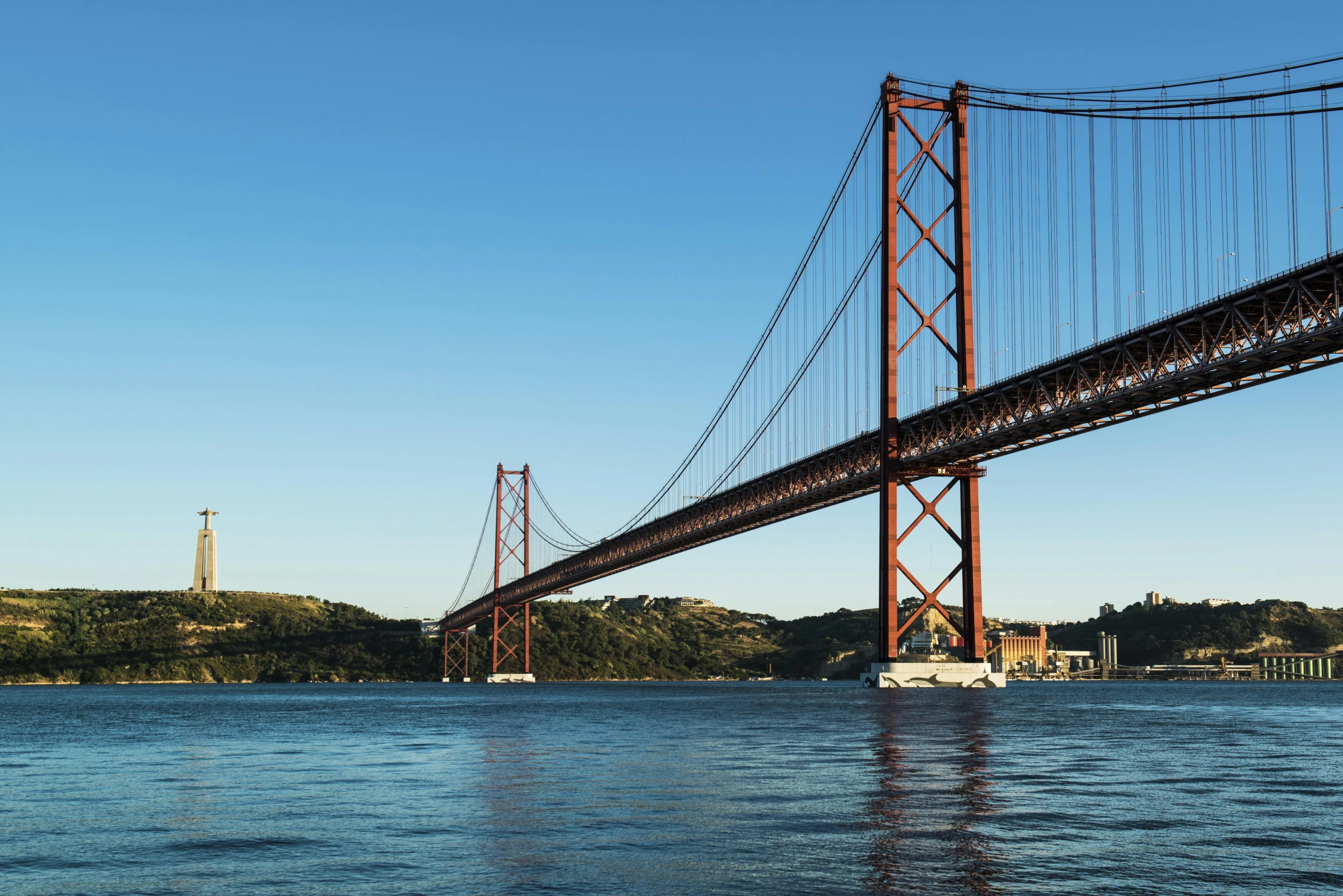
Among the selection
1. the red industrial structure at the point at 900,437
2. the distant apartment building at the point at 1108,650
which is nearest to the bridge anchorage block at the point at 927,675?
the red industrial structure at the point at 900,437

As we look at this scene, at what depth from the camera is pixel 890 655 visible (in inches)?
2291

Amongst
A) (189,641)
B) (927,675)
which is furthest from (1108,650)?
(927,675)

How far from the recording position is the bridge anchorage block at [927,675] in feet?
190

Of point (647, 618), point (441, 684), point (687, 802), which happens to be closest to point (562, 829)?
point (687, 802)

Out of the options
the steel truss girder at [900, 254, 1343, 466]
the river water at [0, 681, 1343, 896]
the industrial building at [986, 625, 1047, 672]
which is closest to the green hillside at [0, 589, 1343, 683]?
the industrial building at [986, 625, 1047, 672]

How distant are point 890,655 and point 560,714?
15.5 metres

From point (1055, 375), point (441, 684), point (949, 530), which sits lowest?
point (441, 684)

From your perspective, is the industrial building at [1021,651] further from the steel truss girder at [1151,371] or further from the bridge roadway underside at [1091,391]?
the steel truss girder at [1151,371]

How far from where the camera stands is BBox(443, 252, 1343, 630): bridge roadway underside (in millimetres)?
38000

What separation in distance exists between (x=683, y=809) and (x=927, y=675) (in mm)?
41135

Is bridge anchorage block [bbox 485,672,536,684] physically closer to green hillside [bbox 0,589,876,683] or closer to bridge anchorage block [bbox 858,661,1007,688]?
green hillside [bbox 0,589,876,683]

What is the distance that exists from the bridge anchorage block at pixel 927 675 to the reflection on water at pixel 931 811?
21.9 metres

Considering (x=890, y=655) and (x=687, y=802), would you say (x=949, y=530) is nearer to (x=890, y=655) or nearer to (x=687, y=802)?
(x=890, y=655)

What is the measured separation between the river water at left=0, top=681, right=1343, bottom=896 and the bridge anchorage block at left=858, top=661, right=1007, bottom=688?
15710 millimetres
